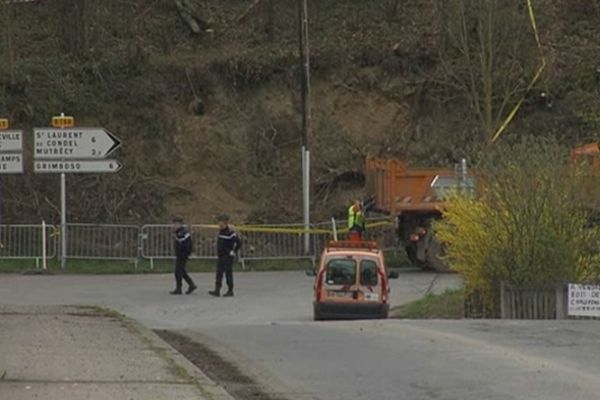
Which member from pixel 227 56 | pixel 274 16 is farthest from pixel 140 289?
pixel 274 16

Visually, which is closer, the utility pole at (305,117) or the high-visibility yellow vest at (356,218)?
the high-visibility yellow vest at (356,218)

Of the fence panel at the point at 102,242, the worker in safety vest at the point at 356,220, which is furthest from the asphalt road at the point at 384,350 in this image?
the fence panel at the point at 102,242

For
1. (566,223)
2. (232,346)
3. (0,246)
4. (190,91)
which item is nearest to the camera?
(232,346)

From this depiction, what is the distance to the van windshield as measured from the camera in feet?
73.5

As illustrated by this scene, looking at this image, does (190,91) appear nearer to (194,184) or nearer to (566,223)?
(194,184)

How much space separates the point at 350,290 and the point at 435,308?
74.4 inches

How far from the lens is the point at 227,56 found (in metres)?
39.7

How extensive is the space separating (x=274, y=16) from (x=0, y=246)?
14.1 meters

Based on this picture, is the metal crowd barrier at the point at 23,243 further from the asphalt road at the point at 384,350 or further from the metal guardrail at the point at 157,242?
the asphalt road at the point at 384,350

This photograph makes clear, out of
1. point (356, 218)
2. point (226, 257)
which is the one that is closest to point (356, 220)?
point (356, 218)

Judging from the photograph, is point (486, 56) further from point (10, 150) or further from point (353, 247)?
point (353, 247)

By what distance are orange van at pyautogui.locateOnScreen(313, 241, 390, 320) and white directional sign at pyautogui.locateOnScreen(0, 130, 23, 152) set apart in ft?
39.2

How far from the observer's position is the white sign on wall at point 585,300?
21.3m

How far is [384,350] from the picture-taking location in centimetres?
1527
